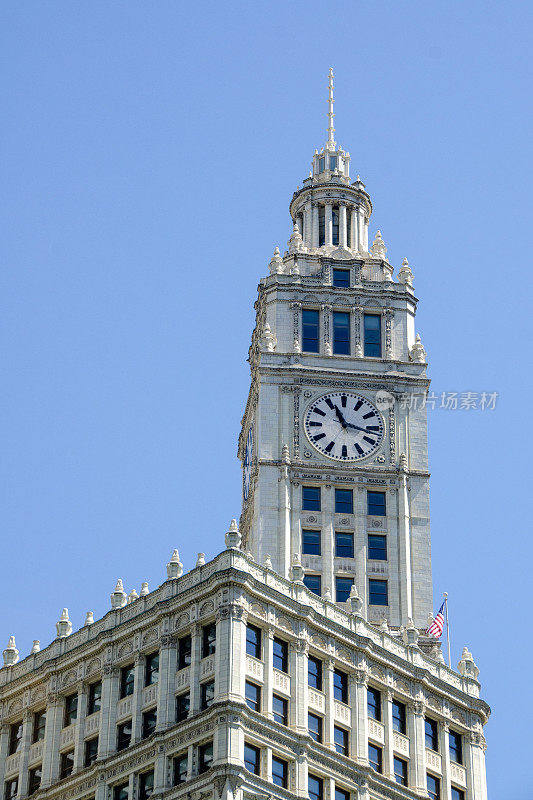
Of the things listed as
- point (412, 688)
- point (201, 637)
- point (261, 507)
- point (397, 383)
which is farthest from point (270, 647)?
point (397, 383)

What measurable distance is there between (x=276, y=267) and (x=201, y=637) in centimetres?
5515

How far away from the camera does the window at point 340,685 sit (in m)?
121

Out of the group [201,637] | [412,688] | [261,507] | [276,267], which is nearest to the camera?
[201,637]

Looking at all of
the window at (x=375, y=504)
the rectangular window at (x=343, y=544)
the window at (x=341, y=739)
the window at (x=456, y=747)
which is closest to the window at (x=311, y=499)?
the rectangular window at (x=343, y=544)

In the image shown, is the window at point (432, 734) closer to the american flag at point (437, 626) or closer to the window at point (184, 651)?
the american flag at point (437, 626)

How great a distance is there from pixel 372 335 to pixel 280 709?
51946 millimetres

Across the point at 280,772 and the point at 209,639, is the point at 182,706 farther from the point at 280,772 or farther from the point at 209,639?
the point at 280,772

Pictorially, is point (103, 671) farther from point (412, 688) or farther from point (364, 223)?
point (364, 223)

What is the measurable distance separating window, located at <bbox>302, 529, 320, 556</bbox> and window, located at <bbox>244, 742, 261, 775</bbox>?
3978 centimetres

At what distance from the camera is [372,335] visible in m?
163

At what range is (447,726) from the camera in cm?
12688

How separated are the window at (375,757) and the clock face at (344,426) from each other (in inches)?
1457

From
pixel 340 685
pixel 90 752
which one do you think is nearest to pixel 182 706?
pixel 90 752

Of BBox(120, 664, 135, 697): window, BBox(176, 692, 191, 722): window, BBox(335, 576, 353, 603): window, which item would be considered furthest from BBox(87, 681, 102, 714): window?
BBox(335, 576, 353, 603): window
